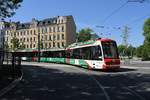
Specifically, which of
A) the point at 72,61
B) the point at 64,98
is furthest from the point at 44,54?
the point at 64,98

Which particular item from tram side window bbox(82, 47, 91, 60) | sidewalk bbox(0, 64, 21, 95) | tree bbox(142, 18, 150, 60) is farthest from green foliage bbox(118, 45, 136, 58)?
sidewalk bbox(0, 64, 21, 95)

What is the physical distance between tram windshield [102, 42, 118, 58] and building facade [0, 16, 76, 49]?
80696mm

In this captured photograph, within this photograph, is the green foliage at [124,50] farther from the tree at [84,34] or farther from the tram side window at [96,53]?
the tram side window at [96,53]

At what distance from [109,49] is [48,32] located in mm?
93726

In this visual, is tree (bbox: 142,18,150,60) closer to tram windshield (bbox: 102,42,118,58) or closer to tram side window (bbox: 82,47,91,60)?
tram side window (bbox: 82,47,91,60)

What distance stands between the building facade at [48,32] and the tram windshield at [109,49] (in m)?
80.7

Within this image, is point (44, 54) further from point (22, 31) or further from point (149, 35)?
point (22, 31)

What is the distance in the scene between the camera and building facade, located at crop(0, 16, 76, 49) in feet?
383

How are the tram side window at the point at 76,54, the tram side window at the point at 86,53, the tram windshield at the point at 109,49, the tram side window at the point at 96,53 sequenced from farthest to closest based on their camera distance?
the tram side window at the point at 76,54, the tram side window at the point at 86,53, the tram side window at the point at 96,53, the tram windshield at the point at 109,49

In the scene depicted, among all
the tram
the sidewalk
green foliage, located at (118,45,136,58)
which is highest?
green foliage, located at (118,45,136,58)

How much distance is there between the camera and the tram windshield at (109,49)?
1206 inches

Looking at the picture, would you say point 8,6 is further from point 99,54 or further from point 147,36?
point 147,36

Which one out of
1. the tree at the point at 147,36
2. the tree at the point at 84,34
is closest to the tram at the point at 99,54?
the tree at the point at 147,36

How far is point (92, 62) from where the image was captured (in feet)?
108
